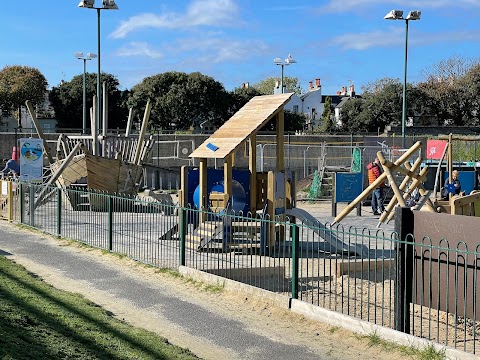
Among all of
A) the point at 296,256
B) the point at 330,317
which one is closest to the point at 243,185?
the point at 296,256

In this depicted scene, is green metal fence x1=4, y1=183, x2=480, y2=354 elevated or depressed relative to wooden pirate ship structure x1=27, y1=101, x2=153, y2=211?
depressed

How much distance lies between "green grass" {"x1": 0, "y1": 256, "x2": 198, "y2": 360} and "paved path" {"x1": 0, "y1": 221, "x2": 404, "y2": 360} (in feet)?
1.39

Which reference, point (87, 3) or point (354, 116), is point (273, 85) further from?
point (87, 3)

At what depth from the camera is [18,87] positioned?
6400cm

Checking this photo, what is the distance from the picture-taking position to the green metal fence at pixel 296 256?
8.28 metres

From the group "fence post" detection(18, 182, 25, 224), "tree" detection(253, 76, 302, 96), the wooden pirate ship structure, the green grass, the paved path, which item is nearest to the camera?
the green grass

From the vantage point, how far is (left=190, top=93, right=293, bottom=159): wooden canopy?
47.8 ft

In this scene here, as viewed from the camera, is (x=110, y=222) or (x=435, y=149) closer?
(x=110, y=222)

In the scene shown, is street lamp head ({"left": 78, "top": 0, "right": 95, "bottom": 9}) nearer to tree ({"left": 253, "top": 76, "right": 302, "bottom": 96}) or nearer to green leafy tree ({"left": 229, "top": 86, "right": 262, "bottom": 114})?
green leafy tree ({"left": 229, "top": 86, "right": 262, "bottom": 114})

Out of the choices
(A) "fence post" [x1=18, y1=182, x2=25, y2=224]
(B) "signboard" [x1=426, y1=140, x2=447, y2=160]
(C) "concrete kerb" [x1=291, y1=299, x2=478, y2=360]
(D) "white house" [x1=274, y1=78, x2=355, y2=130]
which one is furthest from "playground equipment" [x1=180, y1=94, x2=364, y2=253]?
(D) "white house" [x1=274, y1=78, x2=355, y2=130]

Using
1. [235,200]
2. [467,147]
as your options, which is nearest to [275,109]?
[235,200]

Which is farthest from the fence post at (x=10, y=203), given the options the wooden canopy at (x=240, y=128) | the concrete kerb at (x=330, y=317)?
the concrete kerb at (x=330, y=317)

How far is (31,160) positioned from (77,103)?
47096 millimetres

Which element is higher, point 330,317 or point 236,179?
point 236,179
